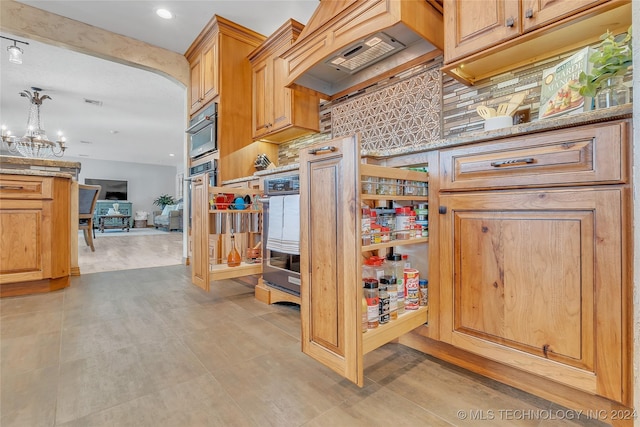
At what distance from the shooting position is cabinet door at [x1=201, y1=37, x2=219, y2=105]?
2.93 m

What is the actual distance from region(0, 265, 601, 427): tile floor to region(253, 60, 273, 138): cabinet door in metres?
1.90

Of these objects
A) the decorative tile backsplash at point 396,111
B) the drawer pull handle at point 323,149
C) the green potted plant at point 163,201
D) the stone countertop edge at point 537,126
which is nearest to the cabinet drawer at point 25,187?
the decorative tile backsplash at point 396,111

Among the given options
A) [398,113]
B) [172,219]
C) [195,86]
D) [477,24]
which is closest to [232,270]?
[398,113]

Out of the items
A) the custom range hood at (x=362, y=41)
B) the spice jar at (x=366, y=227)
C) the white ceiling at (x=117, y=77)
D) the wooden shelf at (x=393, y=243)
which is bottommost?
the wooden shelf at (x=393, y=243)

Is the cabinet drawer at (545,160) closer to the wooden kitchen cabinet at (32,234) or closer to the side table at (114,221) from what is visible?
the wooden kitchen cabinet at (32,234)

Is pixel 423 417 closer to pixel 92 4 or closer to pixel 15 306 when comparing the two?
pixel 15 306

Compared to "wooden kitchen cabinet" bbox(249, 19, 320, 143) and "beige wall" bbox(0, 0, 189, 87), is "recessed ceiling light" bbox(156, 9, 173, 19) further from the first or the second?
"wooden kitchen cabinet" bbox(249, 19, 320, 143)

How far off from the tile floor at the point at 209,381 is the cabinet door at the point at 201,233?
311 millimetres

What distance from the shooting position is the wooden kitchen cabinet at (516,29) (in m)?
1.15

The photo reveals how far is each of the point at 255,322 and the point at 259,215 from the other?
0.94 meters

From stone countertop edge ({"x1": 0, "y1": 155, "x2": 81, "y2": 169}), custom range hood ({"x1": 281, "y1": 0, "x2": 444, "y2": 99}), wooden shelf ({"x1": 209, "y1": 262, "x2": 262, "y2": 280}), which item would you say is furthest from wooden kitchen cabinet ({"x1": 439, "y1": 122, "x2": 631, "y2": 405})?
stone countertop edge ({"x1": 0, "y1": 155, "x2": 81, "y2": 169})

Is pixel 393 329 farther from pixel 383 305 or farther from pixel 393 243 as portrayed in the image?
pixel 393 243

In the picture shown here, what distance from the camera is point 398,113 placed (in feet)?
6.59

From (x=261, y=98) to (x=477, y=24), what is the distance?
6.84 ft
